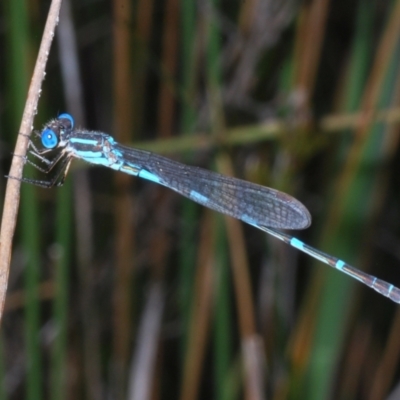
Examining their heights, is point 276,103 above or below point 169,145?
above

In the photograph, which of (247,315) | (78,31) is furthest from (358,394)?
(78,31)

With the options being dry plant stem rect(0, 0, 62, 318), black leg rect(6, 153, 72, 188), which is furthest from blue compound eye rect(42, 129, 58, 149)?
dry plant stem rect(0, 0, 62, 318)

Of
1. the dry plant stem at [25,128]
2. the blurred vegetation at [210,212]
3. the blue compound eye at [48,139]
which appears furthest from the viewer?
the blurred vegetation at [210,212]

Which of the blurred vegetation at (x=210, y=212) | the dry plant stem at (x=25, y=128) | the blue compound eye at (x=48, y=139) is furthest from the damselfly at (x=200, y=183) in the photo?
the dry plant stem at (x=25, y=128)

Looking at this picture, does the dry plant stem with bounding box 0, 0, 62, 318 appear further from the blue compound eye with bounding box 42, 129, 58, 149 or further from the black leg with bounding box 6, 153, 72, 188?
the blue compound eye with bounding box 42, 129, 58, 149

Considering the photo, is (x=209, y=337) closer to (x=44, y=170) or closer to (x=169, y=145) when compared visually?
(x=169, y=145)

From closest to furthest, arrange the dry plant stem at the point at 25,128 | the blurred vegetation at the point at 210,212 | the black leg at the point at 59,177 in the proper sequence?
1. the dry plant stem at the point at 25,128
2. the black leg at the point at 59,177
3. the blurred vegetation at the point at 210,212

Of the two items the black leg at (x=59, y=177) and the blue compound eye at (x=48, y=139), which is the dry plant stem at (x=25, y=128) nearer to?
the black leg at (x=59, y=177)
